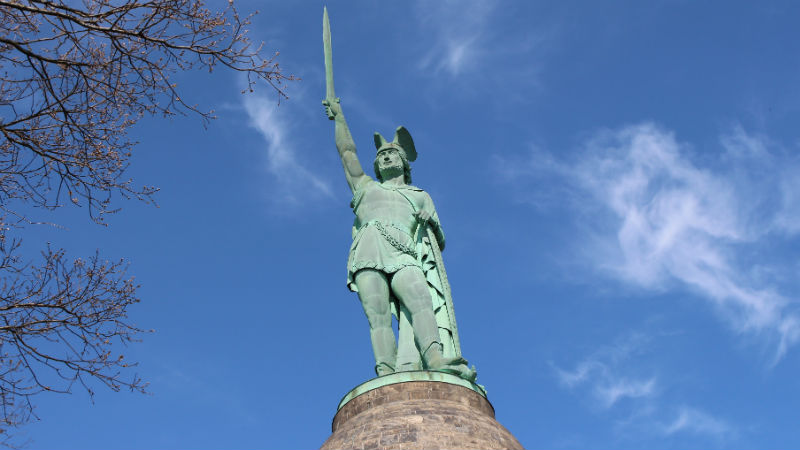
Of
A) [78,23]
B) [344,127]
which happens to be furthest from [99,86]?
[344,127]

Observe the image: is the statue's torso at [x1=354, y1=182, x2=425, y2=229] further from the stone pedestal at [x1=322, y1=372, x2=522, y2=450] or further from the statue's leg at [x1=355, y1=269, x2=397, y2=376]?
the stone pedestal at [x1=322, y1=372, x2=522, y2=450]

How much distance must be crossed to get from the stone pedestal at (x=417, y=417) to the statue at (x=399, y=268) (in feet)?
1.42

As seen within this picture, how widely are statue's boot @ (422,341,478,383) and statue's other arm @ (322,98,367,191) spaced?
3611 mm

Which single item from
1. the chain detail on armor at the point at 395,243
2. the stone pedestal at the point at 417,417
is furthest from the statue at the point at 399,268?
the stone pedestal at the point at 417,417

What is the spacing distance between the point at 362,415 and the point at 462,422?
1.32 m

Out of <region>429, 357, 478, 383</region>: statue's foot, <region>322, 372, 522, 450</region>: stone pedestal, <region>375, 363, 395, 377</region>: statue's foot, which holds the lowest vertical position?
<region>322, 372, 522, 450</region>: stone pedestal

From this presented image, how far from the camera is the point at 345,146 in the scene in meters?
15.9

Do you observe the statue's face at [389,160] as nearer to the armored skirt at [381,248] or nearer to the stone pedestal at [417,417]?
the armored skirt at [381,248]

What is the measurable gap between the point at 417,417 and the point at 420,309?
2.34 metres

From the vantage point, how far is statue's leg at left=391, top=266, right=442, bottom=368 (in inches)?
509

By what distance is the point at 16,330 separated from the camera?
8.93 meters

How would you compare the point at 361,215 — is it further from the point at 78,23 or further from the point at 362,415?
the point at 78,23

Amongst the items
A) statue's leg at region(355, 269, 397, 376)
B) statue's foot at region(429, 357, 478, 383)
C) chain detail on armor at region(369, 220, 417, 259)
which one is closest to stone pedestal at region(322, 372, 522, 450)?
statue's foot at region(429, 357, 478, 383)

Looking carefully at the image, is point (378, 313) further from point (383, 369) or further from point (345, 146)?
point (345, 146)
